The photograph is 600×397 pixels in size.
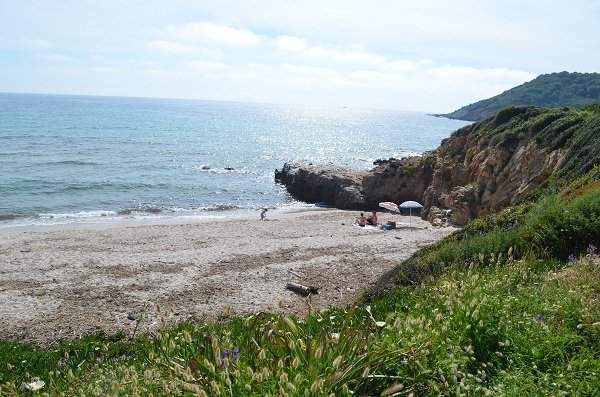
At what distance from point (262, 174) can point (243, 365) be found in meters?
55.1

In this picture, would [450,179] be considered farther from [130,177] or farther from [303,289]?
[130,177]

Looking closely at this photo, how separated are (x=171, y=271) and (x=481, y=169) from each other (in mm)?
19078

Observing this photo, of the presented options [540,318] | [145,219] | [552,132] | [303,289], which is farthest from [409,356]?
[145,219]

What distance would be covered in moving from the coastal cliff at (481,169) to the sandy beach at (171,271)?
3662mm

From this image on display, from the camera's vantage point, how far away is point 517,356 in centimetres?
436

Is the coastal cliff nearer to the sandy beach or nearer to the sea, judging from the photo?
the sandy beach

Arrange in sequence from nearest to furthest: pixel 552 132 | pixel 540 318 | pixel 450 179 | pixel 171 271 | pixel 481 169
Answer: pixel 540 318 < pixel 171 271 < pixel 552 132 < pixel 481 169 < pixel 450 179

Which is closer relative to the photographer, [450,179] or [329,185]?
[450,179]

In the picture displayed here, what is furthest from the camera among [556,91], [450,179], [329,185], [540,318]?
[556,91]

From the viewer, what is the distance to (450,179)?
34.2 meters

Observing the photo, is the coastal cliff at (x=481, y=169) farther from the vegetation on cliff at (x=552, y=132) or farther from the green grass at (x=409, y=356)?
the green grass at (x=409, y=356)

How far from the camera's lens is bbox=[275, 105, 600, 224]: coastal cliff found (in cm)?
2303

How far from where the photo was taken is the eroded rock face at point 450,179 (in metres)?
25.5

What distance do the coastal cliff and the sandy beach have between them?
3.66m
